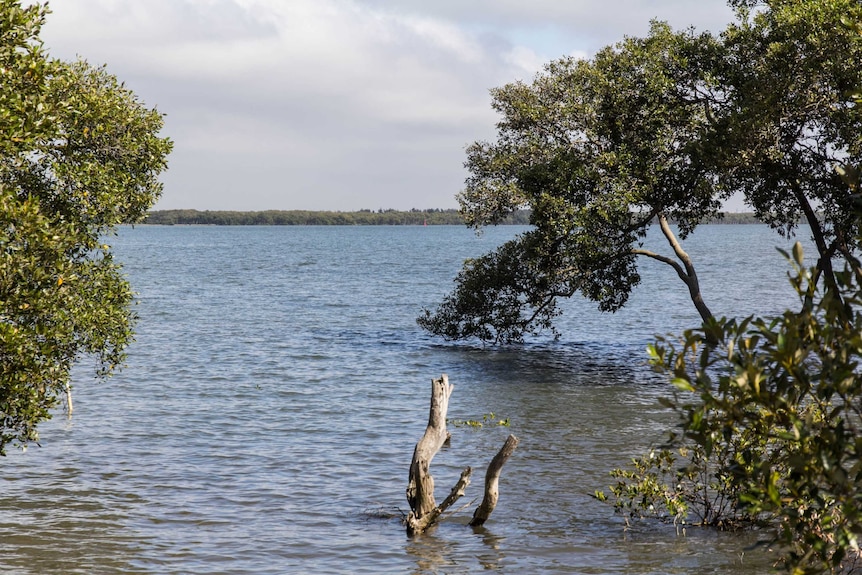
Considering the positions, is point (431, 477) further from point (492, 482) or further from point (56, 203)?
point (56, 203)

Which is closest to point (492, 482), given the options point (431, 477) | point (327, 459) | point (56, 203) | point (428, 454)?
point (431, 477)

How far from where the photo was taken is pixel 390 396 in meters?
31.0

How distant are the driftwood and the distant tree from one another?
5812 mm

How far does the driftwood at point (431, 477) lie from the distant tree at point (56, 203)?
5.81 metres

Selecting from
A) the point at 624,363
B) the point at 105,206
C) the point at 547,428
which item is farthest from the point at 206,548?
the point at 624,363

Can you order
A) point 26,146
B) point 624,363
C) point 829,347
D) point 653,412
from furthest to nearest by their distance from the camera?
point 624,363
point 653,412
point 26,146
point 829,347

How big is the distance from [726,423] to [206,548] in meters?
12.0

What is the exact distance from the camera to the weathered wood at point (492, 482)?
1580 centimetres

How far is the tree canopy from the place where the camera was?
981 inches

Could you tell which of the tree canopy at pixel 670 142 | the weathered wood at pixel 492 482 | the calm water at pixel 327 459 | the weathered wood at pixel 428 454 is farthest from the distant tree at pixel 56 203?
the tree canopy at pixel 670 142

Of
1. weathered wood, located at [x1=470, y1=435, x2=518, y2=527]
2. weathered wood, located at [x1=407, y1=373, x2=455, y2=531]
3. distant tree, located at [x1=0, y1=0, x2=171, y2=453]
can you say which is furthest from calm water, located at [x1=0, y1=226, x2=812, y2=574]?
distant tree, located at [x1=0, y1=0, x2=171, y2=453]

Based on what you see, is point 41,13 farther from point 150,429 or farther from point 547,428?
point 547,428

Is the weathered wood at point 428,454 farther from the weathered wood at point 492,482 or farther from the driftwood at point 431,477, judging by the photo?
the weathered wood at point 492,482

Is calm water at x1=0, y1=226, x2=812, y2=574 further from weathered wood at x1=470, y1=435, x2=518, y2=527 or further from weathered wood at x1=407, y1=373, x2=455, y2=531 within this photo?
weathered wood at x1=407, y1=373, x2=455, y2=531
